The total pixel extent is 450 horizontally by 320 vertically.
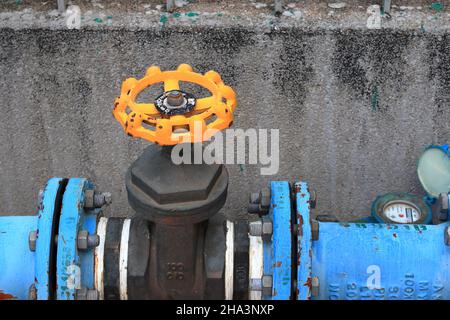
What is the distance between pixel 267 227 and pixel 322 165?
0.83 m

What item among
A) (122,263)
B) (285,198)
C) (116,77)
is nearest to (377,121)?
(285,198)

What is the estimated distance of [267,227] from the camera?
2.11 metres

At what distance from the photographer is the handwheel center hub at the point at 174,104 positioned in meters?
Result: 1.91

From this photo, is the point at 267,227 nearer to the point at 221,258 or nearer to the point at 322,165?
the point at 221,258

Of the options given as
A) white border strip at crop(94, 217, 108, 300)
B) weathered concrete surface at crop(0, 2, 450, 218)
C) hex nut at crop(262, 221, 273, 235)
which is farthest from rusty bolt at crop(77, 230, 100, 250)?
weathered concrete surface at crop(0, 2, 450, 218)

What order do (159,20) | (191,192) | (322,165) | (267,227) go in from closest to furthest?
(191,192) → (267,227) → (159,20) → (322,165)

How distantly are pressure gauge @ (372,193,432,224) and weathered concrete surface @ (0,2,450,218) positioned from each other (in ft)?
0.61

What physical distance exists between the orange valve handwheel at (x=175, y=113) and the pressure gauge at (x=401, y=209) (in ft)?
3.15

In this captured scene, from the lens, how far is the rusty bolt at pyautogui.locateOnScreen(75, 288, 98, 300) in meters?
2.09

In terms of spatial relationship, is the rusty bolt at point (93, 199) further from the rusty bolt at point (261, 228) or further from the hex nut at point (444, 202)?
the hex nut at point (444, 202)

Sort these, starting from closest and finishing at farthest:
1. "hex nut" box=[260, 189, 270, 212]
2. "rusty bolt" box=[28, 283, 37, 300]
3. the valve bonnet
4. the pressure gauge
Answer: "rusty bolt" box=[28, 283, 37, 300] → "hex nut" box=[260, 189, 270, 212] → the pressure gauge → the valve bonnet

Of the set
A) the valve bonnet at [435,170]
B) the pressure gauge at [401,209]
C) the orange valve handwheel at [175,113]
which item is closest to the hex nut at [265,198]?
the orange valve handwheel at [175,113]

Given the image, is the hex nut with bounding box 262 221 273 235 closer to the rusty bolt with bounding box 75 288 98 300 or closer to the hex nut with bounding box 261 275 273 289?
the hex nut with bounding box 261 275 273 289

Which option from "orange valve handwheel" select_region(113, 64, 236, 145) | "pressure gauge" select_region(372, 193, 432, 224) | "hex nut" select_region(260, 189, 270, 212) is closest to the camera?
"orange valve handwheel" select_region(113, 64, 236, 145)
